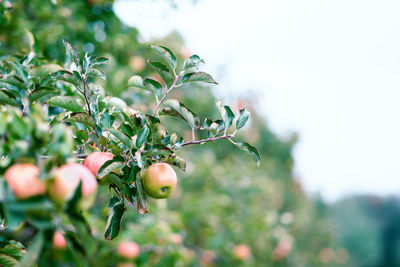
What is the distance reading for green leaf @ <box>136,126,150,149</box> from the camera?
0.90m

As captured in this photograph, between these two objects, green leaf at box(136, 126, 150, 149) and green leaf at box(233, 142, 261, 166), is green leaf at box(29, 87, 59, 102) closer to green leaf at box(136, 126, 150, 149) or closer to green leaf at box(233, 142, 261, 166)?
green leaf at box(136, 126, 150, 149)

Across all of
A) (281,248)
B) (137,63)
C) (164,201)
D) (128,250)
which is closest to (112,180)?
(128,250)

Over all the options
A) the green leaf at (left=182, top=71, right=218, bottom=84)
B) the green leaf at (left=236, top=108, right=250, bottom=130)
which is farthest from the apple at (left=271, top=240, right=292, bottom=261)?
the green leaf at (left=182, top=71, right=218, bottom=84)

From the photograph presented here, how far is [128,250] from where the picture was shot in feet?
8.70

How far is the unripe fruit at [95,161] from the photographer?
86cm

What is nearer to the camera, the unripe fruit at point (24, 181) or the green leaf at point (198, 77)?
the unripe fruit at point (24, 181)

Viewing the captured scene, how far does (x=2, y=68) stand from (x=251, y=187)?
4015 millimetres

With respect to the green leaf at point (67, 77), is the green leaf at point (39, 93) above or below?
below

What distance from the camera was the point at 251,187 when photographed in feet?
15.9

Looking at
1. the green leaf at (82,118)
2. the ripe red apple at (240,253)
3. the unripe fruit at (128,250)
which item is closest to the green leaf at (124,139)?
the green leaf at (82,118)

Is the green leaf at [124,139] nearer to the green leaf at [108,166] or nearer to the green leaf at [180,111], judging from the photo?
the green leaf at [108,166]

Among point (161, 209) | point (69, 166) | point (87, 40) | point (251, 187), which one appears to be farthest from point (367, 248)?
point (69, 166)

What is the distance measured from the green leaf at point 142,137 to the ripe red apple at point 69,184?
0.74 ft

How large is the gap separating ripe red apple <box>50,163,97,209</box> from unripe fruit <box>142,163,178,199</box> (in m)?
0.27
